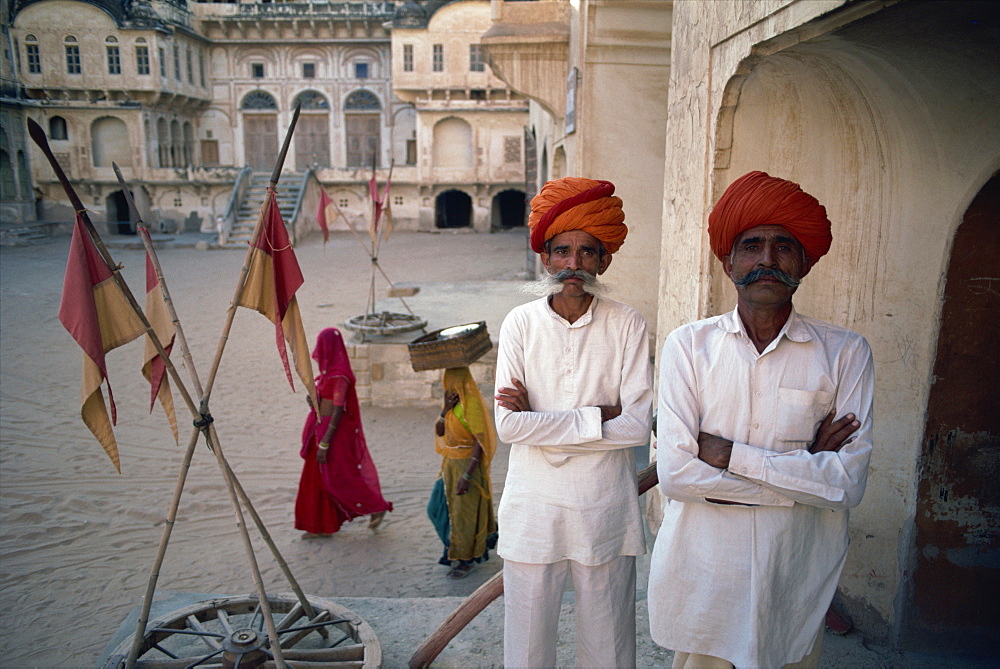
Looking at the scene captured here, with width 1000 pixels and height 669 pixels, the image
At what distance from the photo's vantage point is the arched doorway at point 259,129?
32500mm

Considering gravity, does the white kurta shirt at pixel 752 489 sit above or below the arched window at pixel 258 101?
below

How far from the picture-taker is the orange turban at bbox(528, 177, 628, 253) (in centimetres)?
250

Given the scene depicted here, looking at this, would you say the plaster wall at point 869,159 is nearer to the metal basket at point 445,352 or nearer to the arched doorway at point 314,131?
the metal basket at point 445,352

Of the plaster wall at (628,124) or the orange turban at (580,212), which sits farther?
the plaster wall at (628,124)

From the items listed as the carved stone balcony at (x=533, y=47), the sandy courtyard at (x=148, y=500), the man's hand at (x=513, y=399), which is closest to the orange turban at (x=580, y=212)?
the man's hand at (x=513, y=399)

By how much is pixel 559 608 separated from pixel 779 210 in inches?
59.3

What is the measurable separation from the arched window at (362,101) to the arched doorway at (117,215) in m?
10.6

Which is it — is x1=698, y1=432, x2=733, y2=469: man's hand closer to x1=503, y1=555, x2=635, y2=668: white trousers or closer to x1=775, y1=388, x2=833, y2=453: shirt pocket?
x1=775, y1=388, x2=833, y2=453: shirt pocket

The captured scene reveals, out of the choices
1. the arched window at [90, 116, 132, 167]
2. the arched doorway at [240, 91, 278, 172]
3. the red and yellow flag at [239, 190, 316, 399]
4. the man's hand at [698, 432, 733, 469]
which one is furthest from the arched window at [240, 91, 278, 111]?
the man's hand at [698, 432, 733, 469]

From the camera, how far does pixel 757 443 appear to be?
209 centimetres

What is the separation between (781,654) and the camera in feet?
6.84

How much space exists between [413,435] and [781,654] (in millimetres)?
5904

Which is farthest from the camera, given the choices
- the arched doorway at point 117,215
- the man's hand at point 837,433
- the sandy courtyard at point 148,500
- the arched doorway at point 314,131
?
the arched doorway at point 314,131

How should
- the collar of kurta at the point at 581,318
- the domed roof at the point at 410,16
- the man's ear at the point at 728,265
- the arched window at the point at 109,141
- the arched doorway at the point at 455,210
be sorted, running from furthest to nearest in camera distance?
1. the arched doorway at the point at 455,210
2. the arched window at the point at 109,141
3. the domed roof at the point at 410,16
4. the collar of kurta at the point at 581,318
5. the man's ear at the point at 728,265
